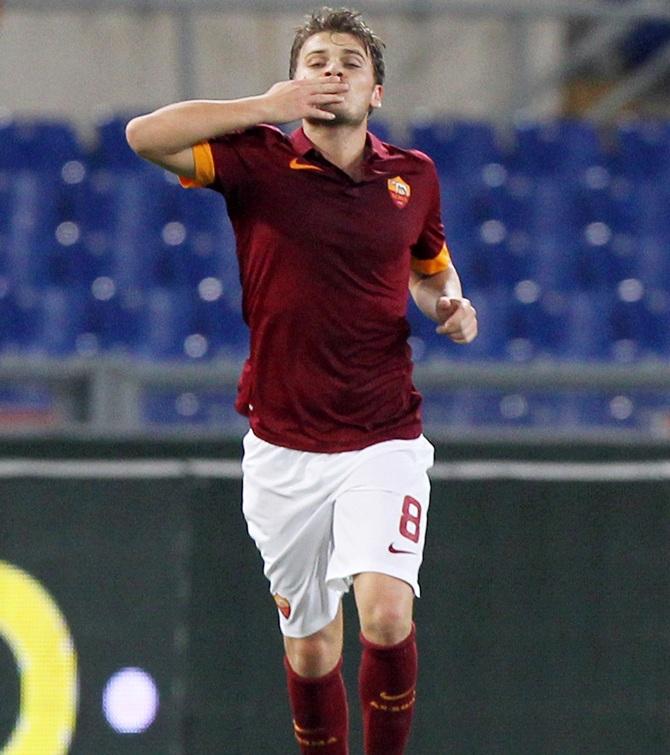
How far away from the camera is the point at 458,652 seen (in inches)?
222

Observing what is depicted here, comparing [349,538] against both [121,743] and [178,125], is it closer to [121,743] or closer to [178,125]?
[178,125]

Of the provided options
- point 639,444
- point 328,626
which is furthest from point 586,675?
point 328,626

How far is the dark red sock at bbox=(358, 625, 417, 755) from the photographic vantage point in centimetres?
443

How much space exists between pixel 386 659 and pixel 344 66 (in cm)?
160

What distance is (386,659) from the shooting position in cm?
443

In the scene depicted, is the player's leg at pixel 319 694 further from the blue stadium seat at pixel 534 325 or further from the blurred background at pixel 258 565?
the blue stadium seat at pixel 534 325

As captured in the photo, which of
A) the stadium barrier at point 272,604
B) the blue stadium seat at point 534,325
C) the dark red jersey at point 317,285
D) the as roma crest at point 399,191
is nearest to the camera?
the dark red jersey at point 317,285

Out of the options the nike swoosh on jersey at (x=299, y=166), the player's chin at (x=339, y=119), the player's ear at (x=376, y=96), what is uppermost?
the player's ear at (x=376, y=96)

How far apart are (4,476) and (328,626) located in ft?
4.69

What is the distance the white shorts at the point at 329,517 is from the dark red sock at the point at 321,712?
0.48 feet

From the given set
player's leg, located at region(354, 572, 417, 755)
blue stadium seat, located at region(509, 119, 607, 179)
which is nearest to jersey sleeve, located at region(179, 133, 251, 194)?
player's leg, located at region(354, 572, 417, 755)

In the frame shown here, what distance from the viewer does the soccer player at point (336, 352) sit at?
4414 mm

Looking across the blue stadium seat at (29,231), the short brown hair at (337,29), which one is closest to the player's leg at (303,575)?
the short brown hair at (337,29)

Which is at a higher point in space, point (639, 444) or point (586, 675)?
point (639, 444)
